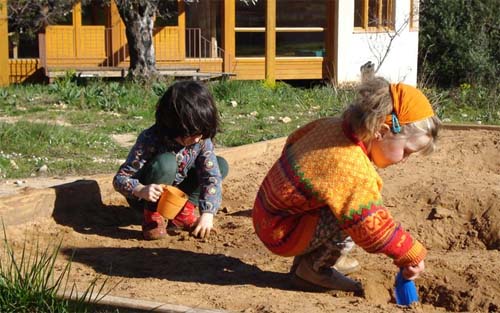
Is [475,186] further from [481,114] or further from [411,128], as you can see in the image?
[481,114]

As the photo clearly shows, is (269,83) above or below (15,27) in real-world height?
below

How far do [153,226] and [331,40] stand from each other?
48.7 feet

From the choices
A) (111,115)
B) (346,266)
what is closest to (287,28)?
(111,115)

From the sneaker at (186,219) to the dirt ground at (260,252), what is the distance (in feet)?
0.21

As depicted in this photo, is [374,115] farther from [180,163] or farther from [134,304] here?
[180,163]

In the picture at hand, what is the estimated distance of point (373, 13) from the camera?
19188mm

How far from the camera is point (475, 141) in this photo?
6.95 meters

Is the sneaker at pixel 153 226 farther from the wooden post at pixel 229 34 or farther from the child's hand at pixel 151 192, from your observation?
the wooden post at pixel 229 34

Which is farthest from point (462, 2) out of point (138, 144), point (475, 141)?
point (138, 144)

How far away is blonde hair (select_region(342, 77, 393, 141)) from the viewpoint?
3.38 meters

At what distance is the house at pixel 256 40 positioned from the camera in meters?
17.9

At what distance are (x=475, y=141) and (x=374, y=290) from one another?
3.38 meters

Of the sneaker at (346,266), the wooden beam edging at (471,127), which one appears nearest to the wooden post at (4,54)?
the wooden beam edging at (471,127)

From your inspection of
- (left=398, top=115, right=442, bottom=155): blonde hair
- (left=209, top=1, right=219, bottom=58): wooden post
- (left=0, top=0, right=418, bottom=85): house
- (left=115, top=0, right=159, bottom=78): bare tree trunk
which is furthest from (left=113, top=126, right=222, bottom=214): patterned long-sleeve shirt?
(left=209, top=1, right=219, bottom=58): wooden post
